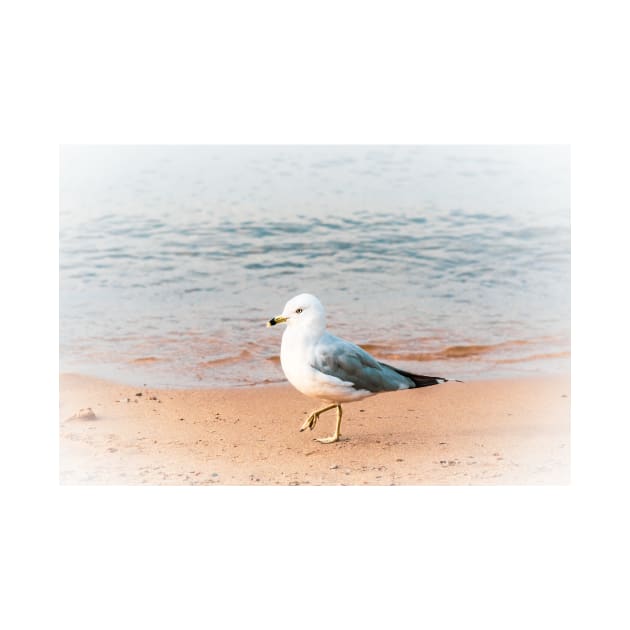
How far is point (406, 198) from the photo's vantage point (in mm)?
6273

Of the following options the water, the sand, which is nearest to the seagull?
the sand

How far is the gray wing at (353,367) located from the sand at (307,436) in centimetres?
31

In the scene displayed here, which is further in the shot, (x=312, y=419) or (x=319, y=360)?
(x=312, y=419)

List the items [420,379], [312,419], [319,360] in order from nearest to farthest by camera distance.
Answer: [319,360] → [420,379] → [312,419]

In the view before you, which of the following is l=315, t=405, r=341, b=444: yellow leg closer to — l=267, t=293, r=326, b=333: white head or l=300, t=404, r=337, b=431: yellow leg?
l=300, t=404, r=337, b=431: yellow leg

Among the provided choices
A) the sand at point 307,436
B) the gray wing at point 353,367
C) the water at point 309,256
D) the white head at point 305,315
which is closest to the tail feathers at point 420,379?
the gray wing at point 353,367

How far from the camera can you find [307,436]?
5.15 metres

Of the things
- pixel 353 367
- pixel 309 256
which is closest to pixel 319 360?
pixel 353 367

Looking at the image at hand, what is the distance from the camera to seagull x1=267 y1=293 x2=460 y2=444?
192 inches

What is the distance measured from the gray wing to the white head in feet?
0.28

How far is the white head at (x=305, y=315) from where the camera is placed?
4891 millimetres

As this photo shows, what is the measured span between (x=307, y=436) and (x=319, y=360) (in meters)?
0.46

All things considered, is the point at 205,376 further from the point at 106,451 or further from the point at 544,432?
the point at 544,432

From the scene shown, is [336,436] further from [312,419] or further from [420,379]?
[420,379]
